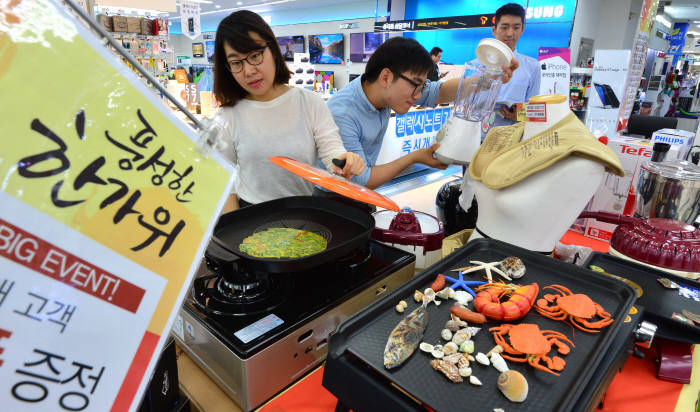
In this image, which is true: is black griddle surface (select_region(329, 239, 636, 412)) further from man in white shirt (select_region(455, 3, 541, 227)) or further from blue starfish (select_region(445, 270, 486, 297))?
man in white shirt (select_region(455, 3, 541, 227))

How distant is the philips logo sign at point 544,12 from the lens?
7.24 meters

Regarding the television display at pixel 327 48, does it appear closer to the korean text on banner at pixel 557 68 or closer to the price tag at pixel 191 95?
the price tag at pixel 191 95

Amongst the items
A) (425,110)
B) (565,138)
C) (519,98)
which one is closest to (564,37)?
(425,110)

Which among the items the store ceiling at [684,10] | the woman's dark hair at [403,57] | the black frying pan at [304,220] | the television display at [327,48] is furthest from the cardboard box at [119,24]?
the store ceiling at [684,10]

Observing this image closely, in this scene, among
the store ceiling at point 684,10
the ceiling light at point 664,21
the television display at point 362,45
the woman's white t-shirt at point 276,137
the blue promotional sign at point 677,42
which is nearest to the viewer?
the woman's white t-shirt at point 276,137

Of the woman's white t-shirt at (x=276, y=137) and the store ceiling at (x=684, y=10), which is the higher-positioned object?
the store ceiling at (x=684, y=10)

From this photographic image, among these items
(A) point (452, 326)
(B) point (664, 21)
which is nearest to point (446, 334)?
(A) point (452, 326)

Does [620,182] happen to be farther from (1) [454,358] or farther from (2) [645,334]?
(1) [454,358]

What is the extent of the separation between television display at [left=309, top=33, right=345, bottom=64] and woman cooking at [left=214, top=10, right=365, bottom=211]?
11363 millimetres

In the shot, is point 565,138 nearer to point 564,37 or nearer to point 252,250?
point 252,250

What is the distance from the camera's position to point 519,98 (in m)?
2.64

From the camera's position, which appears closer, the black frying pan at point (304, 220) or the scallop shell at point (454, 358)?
the scallop shell at point (454, 358)

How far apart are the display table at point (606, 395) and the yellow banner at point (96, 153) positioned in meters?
0.45

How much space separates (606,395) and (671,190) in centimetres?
83
